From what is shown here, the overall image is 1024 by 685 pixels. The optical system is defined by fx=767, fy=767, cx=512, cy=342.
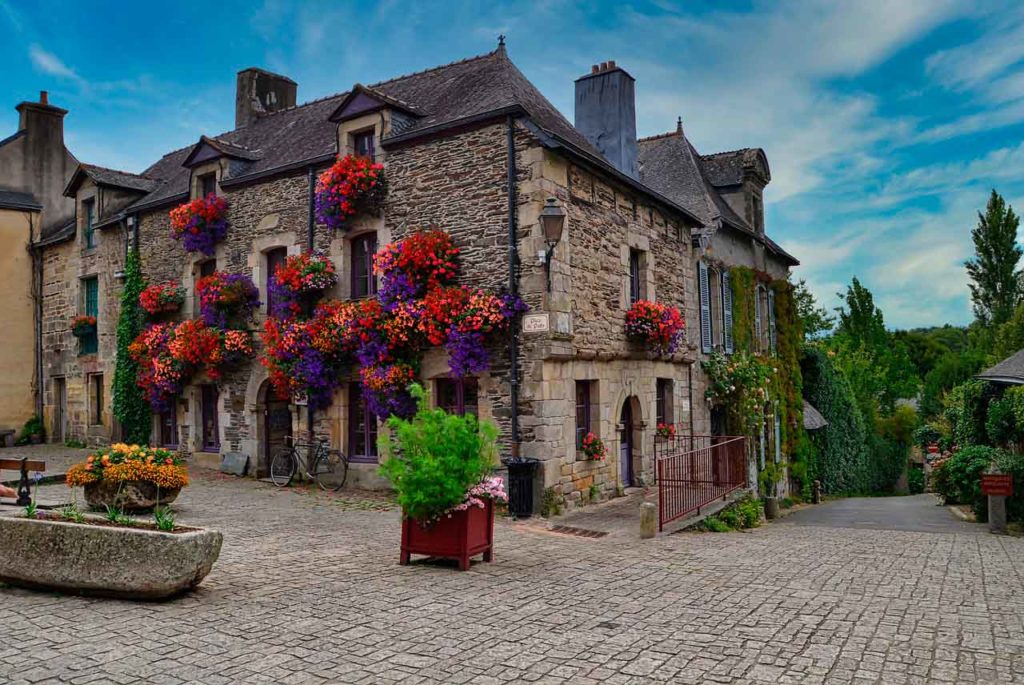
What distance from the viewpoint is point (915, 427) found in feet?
104

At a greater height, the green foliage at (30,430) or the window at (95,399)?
the window at (95,399)

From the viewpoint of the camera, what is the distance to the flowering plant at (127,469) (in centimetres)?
959

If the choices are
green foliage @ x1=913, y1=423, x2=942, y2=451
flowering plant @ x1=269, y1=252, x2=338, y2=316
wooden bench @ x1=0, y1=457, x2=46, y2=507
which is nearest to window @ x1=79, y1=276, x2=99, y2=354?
flowering plant @ x1=269, y1=252, x2=338, y2=316

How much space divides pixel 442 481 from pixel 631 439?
8.04m

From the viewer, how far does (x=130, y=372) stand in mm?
17031

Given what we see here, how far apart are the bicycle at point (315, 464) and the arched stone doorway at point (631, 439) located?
5003mm

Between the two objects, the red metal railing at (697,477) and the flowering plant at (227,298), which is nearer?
the red metal railing at (697,477)

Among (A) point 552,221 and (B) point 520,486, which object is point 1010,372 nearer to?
(A) point 552,221

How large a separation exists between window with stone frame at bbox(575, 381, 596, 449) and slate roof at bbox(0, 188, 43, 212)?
17167mm

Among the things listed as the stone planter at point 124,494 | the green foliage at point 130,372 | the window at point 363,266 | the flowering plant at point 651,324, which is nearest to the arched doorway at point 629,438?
the flowering plant at point 651,324

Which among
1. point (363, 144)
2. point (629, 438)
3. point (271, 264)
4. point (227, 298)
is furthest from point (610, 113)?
point (227, 298)

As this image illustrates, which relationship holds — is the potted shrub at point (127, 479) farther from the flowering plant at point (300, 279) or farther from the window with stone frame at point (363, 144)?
the window with stone frame at point (363, 144)

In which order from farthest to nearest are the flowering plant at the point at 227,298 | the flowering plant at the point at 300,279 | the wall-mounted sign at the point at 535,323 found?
the flowering plant at the point at 227,298, the flowering plant at the point at 300,279, the wall-mounted sign at the point at 535,323

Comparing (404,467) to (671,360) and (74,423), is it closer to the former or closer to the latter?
(671,360)
